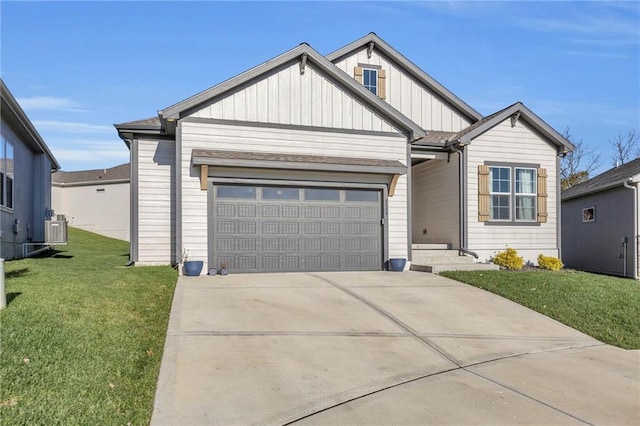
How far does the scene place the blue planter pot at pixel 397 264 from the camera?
12.6m

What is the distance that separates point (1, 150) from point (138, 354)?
31.9ft

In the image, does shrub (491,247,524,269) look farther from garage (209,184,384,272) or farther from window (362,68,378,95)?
window (362,68,378,95)

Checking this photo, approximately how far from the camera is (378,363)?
5629 millimetres

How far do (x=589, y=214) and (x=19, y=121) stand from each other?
1931cm

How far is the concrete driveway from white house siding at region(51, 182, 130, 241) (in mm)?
21776

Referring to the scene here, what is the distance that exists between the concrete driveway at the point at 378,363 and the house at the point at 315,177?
2.91m

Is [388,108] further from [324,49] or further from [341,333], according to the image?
[341,333]

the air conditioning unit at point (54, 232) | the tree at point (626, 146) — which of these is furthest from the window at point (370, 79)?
the tree at point (626, 146)

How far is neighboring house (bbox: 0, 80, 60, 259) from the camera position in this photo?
12336 millimetres

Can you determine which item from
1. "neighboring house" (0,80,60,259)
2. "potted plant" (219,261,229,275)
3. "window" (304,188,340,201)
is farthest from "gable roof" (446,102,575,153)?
"neighboring house" (0,80,60,259)

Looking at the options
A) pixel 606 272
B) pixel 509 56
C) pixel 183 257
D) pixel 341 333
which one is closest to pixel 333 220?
pixel 183 257

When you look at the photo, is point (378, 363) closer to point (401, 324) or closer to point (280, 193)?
point (401, 324)

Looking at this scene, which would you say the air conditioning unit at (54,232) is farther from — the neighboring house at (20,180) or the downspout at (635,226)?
the downspout at (635,226)

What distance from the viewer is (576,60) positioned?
14594 mm
